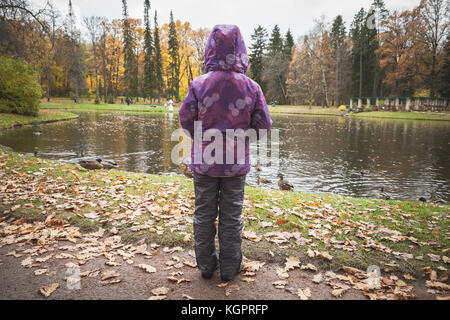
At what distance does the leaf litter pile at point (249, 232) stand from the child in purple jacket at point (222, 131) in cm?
49

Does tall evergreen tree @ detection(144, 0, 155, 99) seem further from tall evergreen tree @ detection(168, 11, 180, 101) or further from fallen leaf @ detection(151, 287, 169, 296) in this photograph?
fallen leaf @ detection(151, 287, 169, 296)

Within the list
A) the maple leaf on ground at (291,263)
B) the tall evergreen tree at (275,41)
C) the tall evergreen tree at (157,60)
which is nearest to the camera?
the maple leaf on ground at (291,263)

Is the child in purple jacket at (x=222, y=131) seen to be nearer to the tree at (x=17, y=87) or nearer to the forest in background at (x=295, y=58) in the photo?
the tree at (x=17, y=87)

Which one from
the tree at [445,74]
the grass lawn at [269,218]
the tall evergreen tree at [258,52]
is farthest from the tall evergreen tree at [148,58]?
the tree at [445,74]

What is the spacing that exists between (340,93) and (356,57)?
7.83 meters

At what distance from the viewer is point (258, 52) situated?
65.9 metres

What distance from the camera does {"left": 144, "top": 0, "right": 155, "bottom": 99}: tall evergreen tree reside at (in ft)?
172

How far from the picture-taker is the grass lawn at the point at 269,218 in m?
3.60

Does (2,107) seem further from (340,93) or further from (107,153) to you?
(340,93)

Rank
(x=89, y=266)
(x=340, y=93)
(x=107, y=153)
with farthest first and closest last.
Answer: (x=340, y=93)
(x=107, y=153)
(x=89, y=266)

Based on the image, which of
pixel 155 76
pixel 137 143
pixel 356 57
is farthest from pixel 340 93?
pixel 137 143

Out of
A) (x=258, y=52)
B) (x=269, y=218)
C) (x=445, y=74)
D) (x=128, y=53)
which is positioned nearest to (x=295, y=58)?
(x=258, y=52)

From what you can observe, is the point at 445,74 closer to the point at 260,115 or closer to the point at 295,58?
the point at 295,58

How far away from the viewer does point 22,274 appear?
3.01 m
